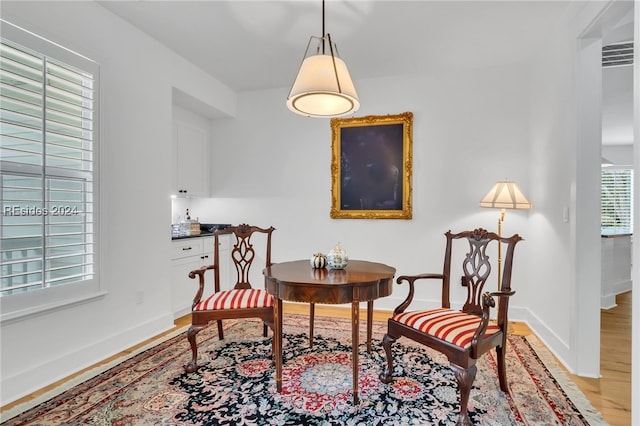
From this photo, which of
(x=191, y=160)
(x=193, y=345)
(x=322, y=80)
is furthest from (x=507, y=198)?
(x=191, y=160)

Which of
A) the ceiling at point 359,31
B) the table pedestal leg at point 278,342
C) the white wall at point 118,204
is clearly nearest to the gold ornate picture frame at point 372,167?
the ceiling at point 359,31

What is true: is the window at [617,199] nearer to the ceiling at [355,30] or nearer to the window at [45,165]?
the ceiling at [355,30]

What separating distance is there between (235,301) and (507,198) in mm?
2669

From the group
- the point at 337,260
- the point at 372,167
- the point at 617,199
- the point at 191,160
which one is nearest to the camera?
the point at 337,260

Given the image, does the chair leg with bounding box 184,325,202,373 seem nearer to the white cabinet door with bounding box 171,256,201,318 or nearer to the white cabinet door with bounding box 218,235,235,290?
the white cabinet door with bounding box 171,256,201,318

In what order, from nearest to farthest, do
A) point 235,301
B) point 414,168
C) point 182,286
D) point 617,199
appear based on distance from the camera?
point 235,301 < point 182,286 < point 414,168 < point 617,199

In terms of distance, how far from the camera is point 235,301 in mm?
A: 2582

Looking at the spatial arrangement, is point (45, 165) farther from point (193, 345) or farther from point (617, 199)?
point (617, 199)

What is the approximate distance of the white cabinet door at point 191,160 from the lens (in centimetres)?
426

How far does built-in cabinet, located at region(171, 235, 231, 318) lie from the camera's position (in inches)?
147

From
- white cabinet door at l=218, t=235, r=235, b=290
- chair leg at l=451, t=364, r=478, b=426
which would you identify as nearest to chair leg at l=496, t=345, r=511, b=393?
chair leg at l=451, t=364, r=478, b=426

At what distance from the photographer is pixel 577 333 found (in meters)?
2.47

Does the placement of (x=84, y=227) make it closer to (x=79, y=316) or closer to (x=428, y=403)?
(x=79, y=316)

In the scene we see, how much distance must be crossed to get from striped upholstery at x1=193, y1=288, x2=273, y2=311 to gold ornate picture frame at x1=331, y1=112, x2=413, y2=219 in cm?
192
